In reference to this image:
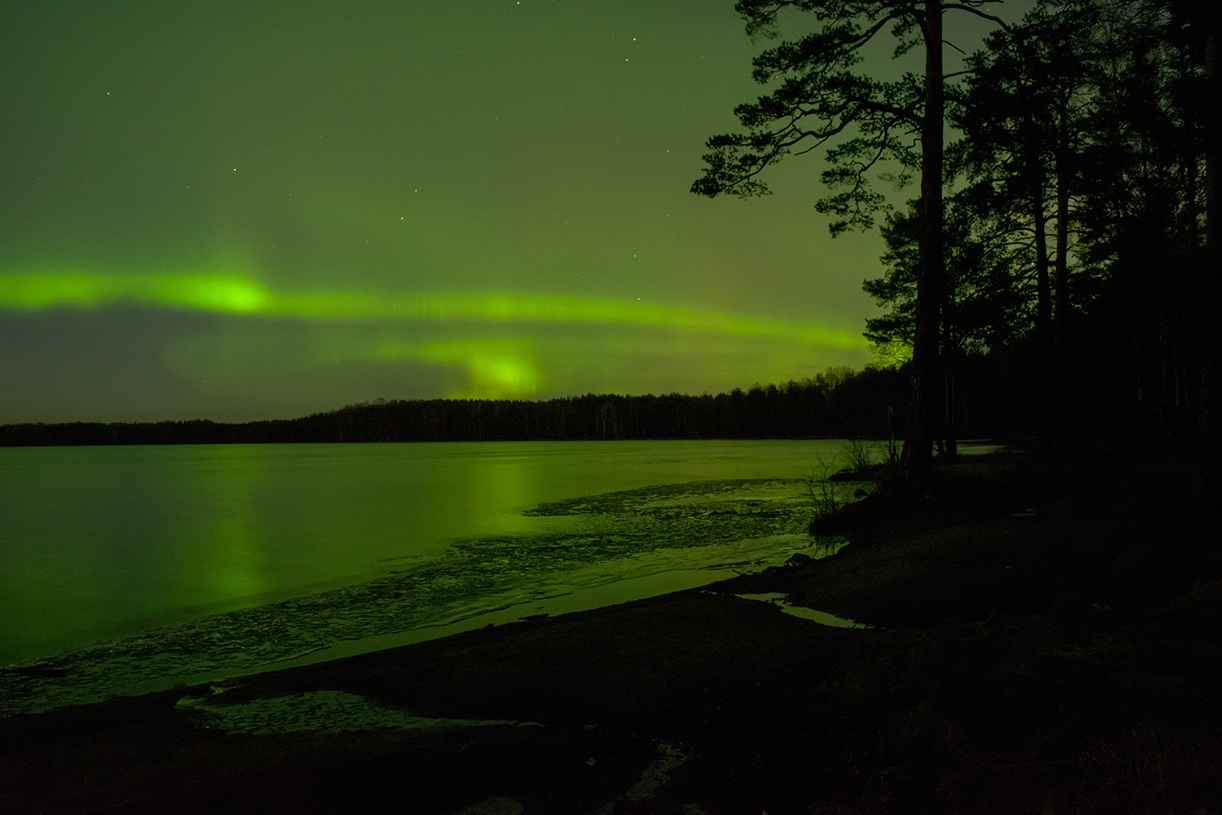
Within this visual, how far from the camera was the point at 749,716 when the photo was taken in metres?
5.25

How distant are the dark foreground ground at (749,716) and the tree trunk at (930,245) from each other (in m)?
6.01

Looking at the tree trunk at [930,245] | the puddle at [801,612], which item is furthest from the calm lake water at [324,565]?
the tree trunk at [930,245]

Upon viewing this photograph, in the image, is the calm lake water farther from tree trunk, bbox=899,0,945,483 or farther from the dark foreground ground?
tree trunk, bbox=899,0,945,483

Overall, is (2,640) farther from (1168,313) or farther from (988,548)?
(1168,313)

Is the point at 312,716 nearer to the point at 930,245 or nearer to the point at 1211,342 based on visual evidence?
the point at 1211,342

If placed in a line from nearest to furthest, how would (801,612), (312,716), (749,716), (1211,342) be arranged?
1. (749,716)
2. (312,716)
3. (801,612)
4. (1211,342)

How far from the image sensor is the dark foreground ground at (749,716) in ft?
13.3

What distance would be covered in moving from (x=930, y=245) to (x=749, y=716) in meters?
13.1

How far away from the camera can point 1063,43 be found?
52.2ft

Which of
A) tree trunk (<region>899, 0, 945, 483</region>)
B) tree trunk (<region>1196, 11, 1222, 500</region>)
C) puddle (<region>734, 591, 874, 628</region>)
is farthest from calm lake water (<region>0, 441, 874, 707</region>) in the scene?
tree trunk (<region>1196, 11, 1222, 500</region>)

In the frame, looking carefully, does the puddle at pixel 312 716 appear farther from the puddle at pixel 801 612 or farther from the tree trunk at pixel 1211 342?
the tree trunk at pixel 1211 342

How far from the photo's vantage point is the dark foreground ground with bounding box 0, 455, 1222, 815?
4051 mm

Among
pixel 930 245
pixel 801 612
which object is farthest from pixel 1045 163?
pixel 801 612

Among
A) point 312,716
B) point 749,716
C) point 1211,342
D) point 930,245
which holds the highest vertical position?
point 930,245
